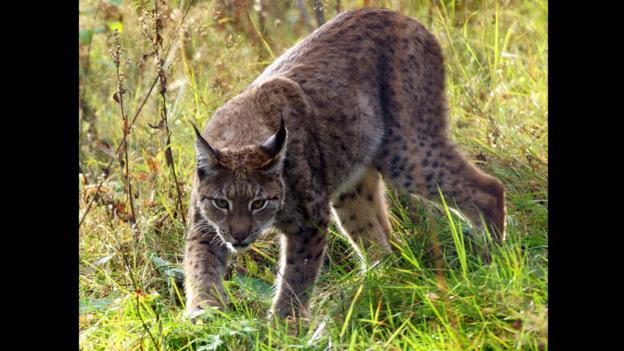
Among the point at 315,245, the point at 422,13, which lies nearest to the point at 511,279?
the point at 315,245

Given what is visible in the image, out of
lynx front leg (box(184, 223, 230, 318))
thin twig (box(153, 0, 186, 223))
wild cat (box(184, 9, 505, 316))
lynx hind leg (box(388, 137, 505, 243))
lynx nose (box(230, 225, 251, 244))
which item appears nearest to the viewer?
lynx nose (box(230, 225, 251, 244))

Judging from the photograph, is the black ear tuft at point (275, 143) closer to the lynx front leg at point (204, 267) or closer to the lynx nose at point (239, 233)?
the lynx nose at point (239, 233)

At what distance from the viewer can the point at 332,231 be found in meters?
6.30

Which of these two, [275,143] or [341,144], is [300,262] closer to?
[275,143]

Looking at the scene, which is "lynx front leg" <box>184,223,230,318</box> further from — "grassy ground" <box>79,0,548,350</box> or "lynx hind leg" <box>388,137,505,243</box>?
"lynx hind leg" <box>388,137,505,243</box>

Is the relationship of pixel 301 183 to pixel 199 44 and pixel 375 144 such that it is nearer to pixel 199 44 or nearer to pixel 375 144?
pixel 375 144

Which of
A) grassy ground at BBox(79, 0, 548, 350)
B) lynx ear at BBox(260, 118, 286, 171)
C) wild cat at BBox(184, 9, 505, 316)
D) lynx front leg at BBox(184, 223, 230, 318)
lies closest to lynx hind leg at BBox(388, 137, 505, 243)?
wild cat at BBox(184, 9, 505, 316)

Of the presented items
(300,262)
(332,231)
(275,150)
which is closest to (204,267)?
(300,262)

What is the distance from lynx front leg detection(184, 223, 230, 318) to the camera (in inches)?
215

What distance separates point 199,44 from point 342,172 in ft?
8.72

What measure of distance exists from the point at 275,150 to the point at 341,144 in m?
0.79

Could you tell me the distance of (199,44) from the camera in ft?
27.2

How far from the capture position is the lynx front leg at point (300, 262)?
555 centimetres

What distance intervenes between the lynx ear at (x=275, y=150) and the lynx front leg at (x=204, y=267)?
0.54 metres
